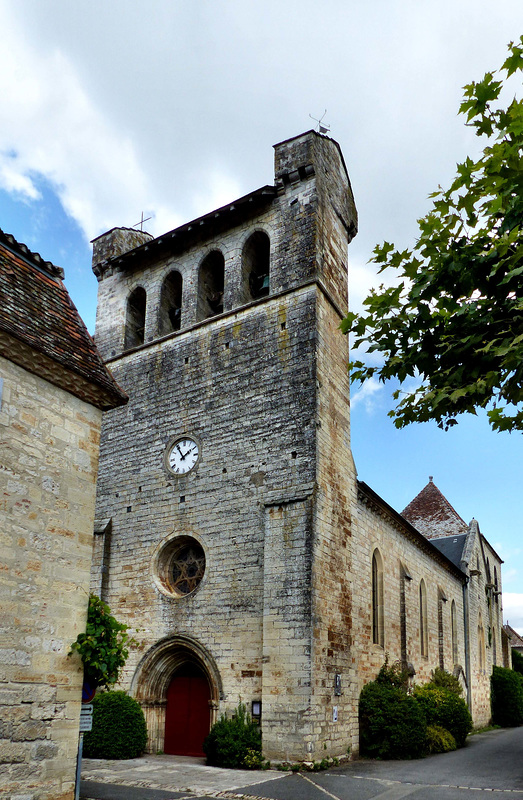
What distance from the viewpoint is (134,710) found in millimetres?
13203

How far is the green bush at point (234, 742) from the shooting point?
1198 centimetres

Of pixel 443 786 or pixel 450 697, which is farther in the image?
pixel 450 697

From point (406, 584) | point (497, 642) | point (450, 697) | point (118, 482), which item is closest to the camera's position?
point (118, 482)

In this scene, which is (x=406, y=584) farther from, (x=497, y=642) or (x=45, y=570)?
(x=497, y=642)

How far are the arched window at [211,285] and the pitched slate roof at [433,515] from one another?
18.7 meters

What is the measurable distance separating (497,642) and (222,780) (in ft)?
86.1

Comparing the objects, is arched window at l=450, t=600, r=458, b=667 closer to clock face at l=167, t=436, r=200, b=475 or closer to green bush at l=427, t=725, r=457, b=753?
green bush at l=427, t=725, r=457, b=753

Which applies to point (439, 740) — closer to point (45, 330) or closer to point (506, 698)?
point (45, 330)

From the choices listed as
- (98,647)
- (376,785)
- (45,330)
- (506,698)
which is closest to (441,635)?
(506,698)

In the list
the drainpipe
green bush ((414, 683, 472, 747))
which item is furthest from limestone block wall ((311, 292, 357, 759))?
the drainpipe

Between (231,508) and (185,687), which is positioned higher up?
(231,508)

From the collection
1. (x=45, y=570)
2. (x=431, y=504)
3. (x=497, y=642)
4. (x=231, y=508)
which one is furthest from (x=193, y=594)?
(x=497, y=642)

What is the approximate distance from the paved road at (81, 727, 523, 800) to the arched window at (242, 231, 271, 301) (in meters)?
10.3

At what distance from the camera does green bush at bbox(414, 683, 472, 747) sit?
1616 centimetres
